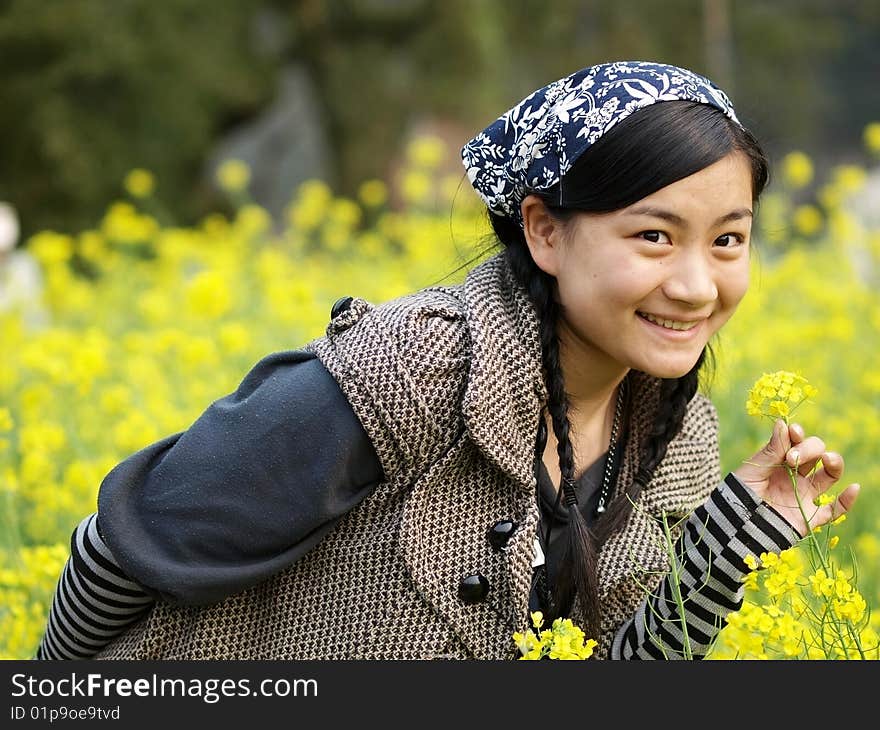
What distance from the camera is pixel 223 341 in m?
3.23

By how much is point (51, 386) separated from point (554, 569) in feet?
6.91

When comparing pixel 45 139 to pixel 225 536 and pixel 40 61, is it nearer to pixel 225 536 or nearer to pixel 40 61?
pixel 40 61

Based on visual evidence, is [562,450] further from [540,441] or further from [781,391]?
[781,391]

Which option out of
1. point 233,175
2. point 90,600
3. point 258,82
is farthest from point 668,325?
point 258,82

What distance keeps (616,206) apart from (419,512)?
0.46 metres

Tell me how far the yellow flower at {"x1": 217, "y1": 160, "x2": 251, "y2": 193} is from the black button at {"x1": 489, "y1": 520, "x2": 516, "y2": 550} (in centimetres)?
464

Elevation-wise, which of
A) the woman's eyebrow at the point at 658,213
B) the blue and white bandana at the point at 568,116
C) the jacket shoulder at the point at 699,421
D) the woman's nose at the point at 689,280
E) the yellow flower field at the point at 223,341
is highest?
the blue and white bandana at the point at 568,116

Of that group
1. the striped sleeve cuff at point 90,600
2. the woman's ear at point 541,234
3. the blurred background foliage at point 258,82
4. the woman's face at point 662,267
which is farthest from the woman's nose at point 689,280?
the blurred background foliage at point 258,82

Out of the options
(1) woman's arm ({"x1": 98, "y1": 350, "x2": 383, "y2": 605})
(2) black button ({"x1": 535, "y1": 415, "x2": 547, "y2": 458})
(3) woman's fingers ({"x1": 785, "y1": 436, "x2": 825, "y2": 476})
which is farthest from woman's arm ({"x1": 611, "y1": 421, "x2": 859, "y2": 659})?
(1) woman's arm ({"x1": 98, "y1": 350, "x2": 383, "y2": 605})

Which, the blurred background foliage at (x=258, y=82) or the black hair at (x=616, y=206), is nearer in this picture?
the black hair at (x=616, y=206)

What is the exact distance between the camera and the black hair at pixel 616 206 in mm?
1656

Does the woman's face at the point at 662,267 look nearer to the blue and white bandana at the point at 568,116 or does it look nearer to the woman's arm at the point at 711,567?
the blue and white bandana at the point at 568,116

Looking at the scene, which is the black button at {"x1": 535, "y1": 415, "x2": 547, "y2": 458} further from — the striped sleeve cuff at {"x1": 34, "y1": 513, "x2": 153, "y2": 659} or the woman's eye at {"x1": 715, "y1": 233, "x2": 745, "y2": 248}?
the striped sleeve cuff at {"x1": 34, "y1": 513, "x2": 153, "y2": 659}

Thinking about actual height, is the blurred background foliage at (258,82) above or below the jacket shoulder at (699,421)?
below
